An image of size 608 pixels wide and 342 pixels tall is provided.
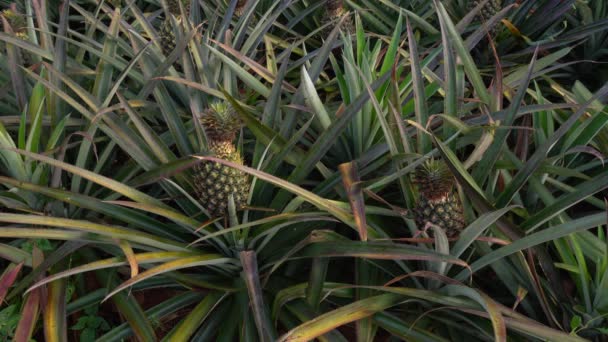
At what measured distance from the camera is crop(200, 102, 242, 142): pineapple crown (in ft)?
3.90

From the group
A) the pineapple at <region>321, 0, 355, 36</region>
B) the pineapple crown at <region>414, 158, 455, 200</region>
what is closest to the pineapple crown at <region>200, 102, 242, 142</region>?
the pineapple crown at <region>414, 158, 455, 200</region>

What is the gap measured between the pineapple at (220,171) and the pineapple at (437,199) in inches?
17.1

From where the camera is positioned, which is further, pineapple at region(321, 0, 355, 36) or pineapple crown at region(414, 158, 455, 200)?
pineapple at region(321, 0, 355, 36)

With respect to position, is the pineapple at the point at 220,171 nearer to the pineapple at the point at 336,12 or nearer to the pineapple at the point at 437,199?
the pineapple at the point at 437,199

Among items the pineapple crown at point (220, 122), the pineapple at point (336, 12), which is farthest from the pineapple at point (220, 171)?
the pineapple at point (336, 12)

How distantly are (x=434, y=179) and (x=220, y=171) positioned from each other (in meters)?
0.51

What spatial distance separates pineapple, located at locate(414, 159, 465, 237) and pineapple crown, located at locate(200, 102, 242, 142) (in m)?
0.44

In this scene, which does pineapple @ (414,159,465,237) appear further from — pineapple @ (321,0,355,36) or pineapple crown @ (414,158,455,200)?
pineapple @ (321,0,355,36)

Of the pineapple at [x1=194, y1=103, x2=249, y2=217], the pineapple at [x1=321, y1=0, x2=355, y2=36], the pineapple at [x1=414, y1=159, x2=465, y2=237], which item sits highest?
the pineapple at [x1=321, y1=0, x2=355, y2=36]

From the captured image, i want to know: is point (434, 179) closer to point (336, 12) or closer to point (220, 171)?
point (220, 171)

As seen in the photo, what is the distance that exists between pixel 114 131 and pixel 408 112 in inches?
35.1

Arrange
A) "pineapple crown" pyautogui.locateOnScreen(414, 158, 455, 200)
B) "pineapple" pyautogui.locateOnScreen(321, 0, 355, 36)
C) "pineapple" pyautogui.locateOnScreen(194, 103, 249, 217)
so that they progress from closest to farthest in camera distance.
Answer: "pineapple crown" pyautogui.locateOnScreen(414, 158, 455, 200), "pineapple" pyautogui.locateOnScreen(194, 103, 249, 217), "pineapple" pyautogui.locateOnScreen(321, 0, 355, 36)

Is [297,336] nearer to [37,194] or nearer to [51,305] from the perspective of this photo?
[51,305]

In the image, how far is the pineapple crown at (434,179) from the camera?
1.10 m
